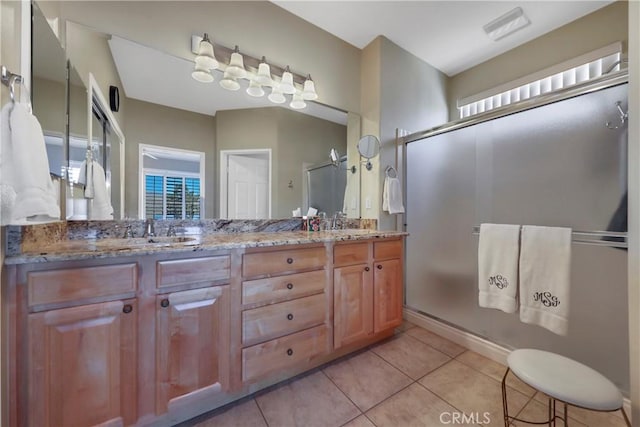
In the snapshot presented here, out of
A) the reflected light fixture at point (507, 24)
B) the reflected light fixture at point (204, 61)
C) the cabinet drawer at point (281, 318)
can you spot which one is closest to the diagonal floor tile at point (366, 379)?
the cabinet drawer at point (281, 318)

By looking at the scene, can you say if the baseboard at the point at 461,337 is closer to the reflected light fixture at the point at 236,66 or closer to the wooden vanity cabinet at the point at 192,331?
the wooden vanity cabinet at the point at 192,331

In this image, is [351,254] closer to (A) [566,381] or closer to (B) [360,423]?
(B) [360,423]

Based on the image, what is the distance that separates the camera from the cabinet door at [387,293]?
5.99 feet

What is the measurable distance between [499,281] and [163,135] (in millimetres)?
2404

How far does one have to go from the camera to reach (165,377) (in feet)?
3.58

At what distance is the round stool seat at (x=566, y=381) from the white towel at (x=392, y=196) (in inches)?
53.6

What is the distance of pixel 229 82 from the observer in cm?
179

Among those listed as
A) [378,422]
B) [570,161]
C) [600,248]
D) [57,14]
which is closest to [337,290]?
[378,422]

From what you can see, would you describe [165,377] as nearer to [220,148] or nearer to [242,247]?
[242,247]

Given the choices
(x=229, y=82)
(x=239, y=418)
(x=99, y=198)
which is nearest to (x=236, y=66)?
(x=229, y=82)

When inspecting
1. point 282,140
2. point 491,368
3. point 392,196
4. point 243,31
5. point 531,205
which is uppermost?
point 243,31

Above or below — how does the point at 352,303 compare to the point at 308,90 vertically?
below

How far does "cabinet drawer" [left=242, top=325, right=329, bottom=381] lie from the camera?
1.30m

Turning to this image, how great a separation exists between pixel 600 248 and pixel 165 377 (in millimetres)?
2402
